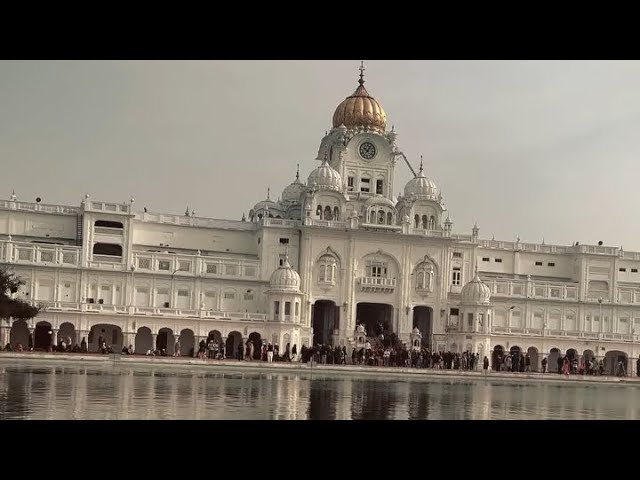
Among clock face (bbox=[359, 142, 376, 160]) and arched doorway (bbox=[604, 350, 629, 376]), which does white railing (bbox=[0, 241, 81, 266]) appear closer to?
clock face (bbox=[359, 142, 376, 160])

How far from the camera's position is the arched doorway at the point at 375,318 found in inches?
2537

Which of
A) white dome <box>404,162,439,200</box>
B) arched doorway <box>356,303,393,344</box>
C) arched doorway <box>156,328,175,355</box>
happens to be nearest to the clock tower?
white dome <box>404,162,439,200</box>

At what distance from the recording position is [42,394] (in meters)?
21.8

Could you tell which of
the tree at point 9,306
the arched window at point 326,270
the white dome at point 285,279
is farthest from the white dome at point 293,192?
the tree at point 9,306

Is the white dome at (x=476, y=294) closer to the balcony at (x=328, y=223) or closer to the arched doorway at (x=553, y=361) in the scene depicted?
the arched doorway at (x=553, y=361)

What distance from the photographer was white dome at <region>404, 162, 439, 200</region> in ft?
219

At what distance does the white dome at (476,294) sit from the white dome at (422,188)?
658 cm

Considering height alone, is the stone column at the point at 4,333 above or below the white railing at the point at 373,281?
below

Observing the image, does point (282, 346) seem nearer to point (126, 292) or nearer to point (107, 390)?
point (126, 292)

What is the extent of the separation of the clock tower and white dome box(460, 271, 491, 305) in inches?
363

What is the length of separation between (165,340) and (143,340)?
1.39 metres

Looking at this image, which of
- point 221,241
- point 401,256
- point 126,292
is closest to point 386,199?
point 401,256
